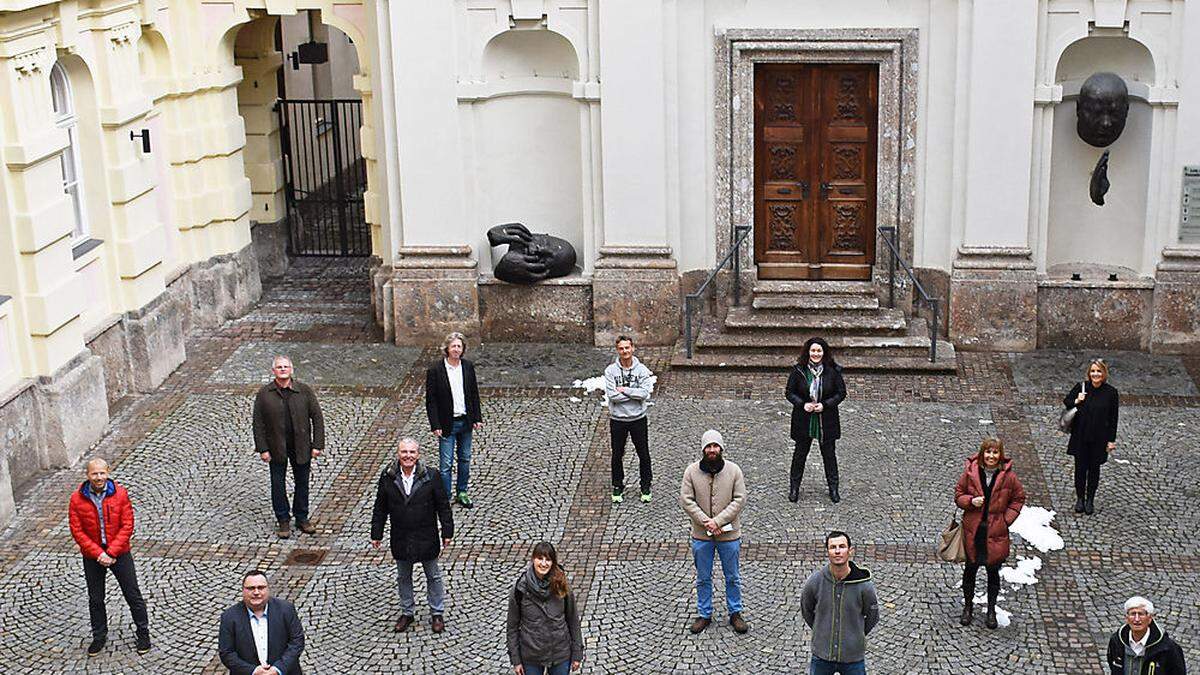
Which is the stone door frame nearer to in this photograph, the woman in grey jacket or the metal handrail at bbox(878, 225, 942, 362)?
the metal handrail at bbox(878, 225, 942, 362)

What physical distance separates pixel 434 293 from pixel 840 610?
32.5ft

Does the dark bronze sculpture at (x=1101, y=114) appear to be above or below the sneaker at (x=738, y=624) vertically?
above

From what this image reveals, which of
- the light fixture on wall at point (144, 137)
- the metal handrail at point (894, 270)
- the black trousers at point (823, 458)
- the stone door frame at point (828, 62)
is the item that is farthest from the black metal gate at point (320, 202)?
the black trousers at point (823, 458)

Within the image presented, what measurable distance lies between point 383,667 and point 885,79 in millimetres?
9669

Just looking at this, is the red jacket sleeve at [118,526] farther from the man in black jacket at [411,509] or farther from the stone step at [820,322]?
the stone step at [820,322]

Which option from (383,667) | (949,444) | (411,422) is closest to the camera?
(383,667)

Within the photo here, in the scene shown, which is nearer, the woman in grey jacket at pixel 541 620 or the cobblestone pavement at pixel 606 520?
the woman in grey jacket at pixel 541 620

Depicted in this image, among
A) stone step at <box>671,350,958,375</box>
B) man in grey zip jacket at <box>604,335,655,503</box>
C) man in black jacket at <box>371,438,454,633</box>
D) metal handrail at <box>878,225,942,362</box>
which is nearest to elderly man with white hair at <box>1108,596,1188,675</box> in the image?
man in black jacket at <box>371,438,454,633</box>

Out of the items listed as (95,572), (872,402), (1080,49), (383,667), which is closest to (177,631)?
(95,572)

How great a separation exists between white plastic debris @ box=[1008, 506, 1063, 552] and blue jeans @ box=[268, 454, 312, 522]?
5863 mm

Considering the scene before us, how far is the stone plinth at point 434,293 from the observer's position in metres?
19.1

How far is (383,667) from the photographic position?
38.9 ft

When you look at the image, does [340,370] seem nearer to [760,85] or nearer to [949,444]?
[760,85]

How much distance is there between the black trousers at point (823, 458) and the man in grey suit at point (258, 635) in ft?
18.3
